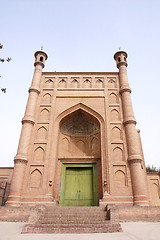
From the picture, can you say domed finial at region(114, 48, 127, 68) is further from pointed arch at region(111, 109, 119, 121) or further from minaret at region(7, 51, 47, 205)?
minaret at region(7, 51, 47, 205)

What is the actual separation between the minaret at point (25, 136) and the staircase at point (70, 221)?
2.80 m

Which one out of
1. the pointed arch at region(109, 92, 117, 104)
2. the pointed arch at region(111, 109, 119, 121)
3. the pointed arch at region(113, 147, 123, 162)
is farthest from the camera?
the pointed arch at region(109, 92, 117, 104)

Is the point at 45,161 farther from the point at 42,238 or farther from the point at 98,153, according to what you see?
the point at 42,238

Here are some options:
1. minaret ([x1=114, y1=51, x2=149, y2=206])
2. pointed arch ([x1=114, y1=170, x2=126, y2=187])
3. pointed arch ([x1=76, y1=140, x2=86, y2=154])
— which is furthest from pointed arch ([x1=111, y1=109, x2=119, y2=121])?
pointed arch ([x1=114, y1=170, x2=126, y2=187])

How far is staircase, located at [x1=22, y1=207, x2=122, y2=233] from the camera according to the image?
18.7 ft

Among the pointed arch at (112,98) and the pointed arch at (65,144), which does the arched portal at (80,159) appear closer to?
the pointed arch at (65,144)

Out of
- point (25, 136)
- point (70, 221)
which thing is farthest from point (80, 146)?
point (70, 221)

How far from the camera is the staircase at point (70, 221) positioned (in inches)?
224

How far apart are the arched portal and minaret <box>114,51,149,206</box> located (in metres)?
2.14

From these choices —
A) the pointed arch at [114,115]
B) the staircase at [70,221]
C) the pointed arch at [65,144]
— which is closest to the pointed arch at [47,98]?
the pointed arch at [65,144]

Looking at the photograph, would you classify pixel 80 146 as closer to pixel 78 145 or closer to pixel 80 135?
pixel 78 145

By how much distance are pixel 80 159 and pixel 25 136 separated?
12.7 ft

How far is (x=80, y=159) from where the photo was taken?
12344mm

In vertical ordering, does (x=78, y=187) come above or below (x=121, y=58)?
below
